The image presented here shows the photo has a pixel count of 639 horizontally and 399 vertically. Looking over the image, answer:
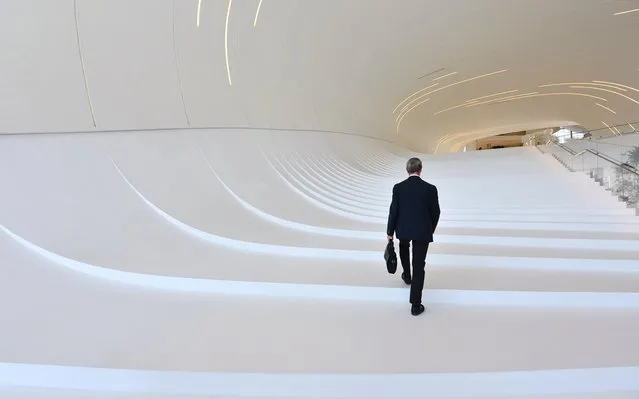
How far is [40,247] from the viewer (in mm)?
4125

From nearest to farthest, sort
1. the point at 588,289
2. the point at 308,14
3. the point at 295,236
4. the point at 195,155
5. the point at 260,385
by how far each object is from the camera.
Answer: the point at 260,385 < the point at 588,289 < the point at 295,236 < the point at 195,155 < the point at 308,14

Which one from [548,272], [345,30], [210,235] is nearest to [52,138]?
[210,235]

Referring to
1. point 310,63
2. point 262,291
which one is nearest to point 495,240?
point 262,291

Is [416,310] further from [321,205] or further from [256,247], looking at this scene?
[321,205]

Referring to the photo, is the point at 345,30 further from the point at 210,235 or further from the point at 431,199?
the point at 431,199

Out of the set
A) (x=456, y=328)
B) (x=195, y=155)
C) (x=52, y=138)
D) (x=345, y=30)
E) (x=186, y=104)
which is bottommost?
(x=456, y=328)

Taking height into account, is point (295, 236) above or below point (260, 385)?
above

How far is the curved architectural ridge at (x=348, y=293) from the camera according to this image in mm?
3561

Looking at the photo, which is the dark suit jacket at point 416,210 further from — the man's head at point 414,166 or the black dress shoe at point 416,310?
the black dress shoe at point 416,310

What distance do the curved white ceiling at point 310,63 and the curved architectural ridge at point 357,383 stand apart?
3.45m

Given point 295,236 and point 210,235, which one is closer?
point 210,235

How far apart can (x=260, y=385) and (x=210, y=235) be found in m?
3.28

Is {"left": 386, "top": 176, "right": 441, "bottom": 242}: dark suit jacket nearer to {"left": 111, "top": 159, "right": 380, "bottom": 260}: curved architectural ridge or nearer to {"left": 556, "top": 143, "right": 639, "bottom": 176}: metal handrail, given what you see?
{"left": 111, "top": 159, "right": 380, "bottom": 260}: curved architectural ridge

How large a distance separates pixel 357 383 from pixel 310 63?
10.7m
